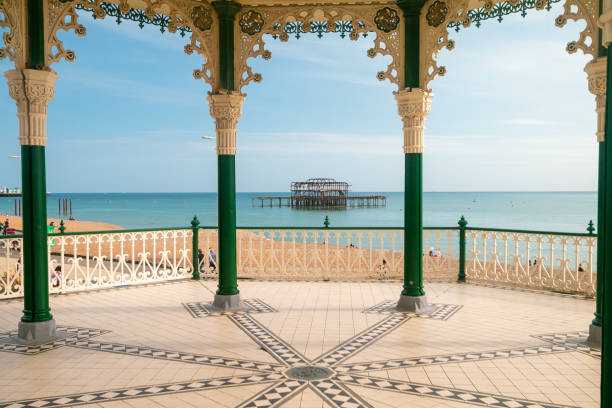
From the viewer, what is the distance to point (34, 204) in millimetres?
4758

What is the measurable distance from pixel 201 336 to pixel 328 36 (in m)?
4.09

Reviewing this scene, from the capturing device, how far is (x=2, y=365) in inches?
159

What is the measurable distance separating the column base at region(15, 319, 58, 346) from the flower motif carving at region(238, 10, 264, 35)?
13.7 feet

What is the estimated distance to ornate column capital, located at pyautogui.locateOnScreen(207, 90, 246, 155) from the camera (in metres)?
5.98

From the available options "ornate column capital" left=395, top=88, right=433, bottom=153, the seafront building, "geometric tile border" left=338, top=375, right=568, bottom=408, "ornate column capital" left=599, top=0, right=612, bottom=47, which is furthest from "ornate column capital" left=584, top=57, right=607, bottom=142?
"ornate column capital" left=599, top=0, right=612, bottom=47

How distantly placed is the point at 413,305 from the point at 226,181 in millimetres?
2907

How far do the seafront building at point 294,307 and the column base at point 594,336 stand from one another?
2 centimetres

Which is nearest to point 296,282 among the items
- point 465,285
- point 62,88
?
point 465,285

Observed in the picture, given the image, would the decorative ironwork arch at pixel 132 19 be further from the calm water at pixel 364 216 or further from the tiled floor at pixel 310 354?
the calm water at pixel 364 216

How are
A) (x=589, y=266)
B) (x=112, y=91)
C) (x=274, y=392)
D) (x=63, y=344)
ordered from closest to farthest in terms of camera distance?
(x=274, y=392)
(x=63, y=344)
(x=589, y=266)
(x=112, y=91)

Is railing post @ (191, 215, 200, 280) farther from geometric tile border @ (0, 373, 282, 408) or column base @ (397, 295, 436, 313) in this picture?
geometric tile border @ (0, 373, 282, 408)

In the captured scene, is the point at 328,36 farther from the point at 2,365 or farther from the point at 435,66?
the point at 2,365

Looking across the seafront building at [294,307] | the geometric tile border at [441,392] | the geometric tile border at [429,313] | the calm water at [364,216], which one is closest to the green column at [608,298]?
the seafront building at [294,307]

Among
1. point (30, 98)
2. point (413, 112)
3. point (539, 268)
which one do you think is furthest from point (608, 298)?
point (539, 268)
